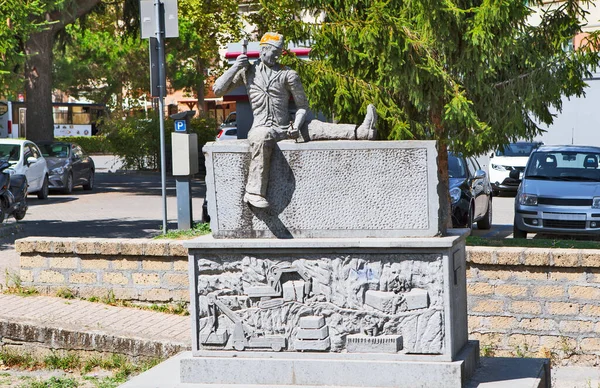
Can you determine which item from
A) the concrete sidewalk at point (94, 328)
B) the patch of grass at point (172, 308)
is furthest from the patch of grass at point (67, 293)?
the patch of grass at point (172, 308)

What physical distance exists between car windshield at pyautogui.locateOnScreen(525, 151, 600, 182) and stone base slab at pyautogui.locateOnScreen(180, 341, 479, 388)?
36.2 feet

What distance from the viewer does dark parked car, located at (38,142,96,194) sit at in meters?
27.5

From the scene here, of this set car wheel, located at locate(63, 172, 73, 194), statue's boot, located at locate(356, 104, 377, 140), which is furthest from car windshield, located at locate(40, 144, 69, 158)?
statue's boot, located at locate(356, 104, 377, 140)

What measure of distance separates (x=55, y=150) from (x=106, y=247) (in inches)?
722

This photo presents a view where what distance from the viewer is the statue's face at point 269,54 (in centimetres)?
722

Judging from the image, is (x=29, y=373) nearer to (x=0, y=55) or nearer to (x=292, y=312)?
(x=292, y=312)

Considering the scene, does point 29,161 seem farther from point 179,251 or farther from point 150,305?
point 179,251

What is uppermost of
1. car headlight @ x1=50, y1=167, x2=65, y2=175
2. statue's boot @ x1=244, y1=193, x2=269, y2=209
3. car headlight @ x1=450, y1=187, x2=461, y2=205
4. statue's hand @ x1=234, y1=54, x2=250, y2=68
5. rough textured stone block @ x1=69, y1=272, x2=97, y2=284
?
statue's hand @ x1=234, y1=54, x2=250, y2=68

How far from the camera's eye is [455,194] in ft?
55.0

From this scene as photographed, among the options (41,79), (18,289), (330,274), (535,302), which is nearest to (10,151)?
(41,79)

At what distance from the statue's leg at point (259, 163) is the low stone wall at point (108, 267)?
384cm

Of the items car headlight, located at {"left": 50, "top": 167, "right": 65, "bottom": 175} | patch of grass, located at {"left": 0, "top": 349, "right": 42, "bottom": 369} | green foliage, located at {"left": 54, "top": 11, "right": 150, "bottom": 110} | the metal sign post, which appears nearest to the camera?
patch of grass, located at {"left": 0, "top": 349, "right": 42, "bottom": 369}

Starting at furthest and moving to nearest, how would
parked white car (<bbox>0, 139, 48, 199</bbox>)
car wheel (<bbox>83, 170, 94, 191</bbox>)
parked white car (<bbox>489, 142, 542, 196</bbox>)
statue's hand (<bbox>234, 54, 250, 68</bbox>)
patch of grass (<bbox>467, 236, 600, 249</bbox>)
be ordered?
car wheel (<bbox>83, 170, 94, 191</bbox>)
parked white car (<bbox>489, 142, 542, 196</bbox>)
parked white car (<bbox>0, 139, 48, 199</bbox>)
patch of grass (<bbox>467, 236, 600, 249</bbox>)
statue's hand (<bbox>234, 54, 250, 68</bbox>)

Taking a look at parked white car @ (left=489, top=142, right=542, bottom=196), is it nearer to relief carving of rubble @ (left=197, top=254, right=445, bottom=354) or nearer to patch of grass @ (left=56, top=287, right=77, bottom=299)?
patch of grass @ (left=56, top=287, right=77, bottom=299)
